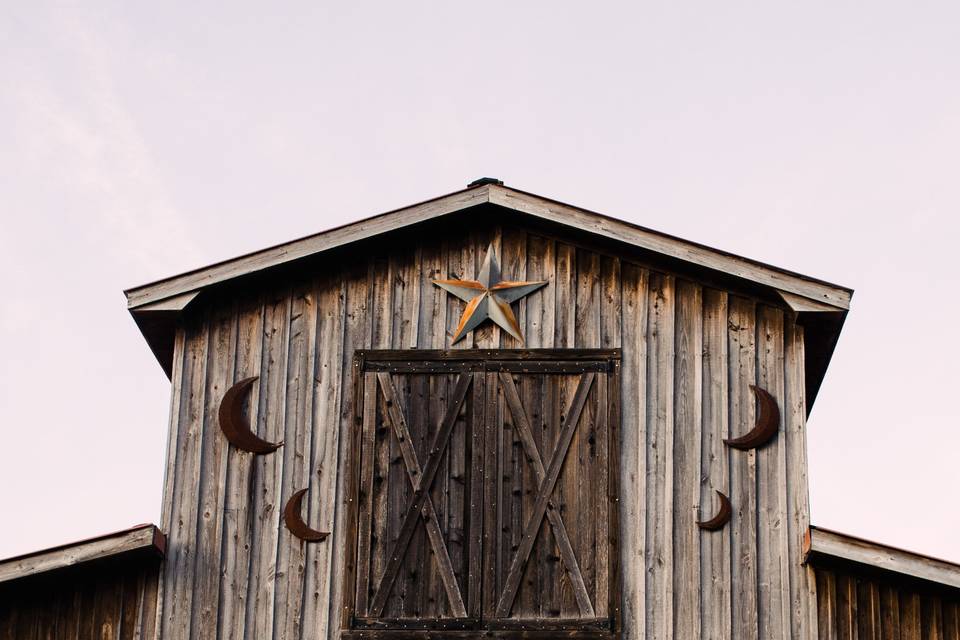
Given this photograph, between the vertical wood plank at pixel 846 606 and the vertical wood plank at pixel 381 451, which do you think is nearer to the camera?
the vertical wood plank at pixel 846 606

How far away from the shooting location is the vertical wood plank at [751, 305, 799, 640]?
13.6 metres

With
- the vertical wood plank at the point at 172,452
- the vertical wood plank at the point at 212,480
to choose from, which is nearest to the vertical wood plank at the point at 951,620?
the vertical wood plank at the point at 212,480

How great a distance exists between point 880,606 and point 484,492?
3.82 meters

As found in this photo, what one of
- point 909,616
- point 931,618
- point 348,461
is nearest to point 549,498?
point 348,461

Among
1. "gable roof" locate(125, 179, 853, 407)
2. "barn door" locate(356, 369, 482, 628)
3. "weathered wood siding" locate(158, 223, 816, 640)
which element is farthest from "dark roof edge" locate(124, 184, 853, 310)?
"barn door" locate(356, 369, 482, 628)

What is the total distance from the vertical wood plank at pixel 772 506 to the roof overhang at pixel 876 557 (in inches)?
12.2

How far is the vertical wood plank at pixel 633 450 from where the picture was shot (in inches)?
544

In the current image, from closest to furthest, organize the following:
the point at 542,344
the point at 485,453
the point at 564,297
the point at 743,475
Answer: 1. the point at 743,475
2. the point at 485,453
3. the point at 542,344
4. the point at 564,297

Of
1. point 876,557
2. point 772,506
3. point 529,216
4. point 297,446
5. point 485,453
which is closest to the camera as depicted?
point 876,557

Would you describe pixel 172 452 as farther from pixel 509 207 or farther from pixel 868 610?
pixel 868 610

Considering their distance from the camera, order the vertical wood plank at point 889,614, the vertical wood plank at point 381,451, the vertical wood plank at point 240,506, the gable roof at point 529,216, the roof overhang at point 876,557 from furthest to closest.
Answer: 1. the gable roof at point 529,216
2. the vertical wood plank at point 381,451
3. the vertical wood plank at point 240,506
4. the vertical wood plank at point 889,614
5. the roof overhang at point 876,557

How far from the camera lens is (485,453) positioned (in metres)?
14.3

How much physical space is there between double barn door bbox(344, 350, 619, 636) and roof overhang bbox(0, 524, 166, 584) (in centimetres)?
205

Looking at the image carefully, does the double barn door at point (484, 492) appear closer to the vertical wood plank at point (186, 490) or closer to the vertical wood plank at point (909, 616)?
the vertical wood plank at point (186, 490)
